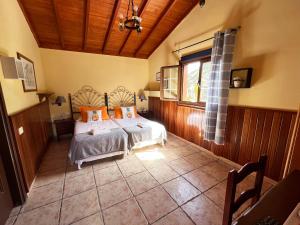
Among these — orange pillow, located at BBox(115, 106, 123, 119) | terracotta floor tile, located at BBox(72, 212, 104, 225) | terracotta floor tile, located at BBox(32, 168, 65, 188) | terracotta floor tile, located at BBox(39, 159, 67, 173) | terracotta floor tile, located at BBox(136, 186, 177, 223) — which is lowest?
terracotta floor tile, located at BBox(136, 186, 177, 223)

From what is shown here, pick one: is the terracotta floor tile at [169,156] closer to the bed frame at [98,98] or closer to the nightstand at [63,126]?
the bed frame at [98,98]

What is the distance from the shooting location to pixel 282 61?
1.79 m

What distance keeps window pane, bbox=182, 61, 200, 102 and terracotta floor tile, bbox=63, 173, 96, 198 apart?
2.60 meters

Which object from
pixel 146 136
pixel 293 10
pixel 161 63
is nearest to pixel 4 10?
pixel 146 136

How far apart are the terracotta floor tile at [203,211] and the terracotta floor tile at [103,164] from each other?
1.46 meters

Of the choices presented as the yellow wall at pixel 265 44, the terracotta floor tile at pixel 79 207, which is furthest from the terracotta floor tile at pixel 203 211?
the yellow wall at pixel 265 44

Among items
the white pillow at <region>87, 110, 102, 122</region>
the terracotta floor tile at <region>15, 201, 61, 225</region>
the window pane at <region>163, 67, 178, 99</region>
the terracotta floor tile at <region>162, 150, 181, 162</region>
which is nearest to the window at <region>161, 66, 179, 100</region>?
the window pane at <region>163, 67, 178, 99</region>

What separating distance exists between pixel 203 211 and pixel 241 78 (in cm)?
198

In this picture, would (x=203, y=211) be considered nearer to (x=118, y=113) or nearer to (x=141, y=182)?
(x=141, y=182)

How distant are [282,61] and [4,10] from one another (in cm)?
375

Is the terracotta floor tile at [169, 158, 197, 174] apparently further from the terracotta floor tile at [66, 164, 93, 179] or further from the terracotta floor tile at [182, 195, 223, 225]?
the terracotta floor tile at [66, 164, 93, 179]

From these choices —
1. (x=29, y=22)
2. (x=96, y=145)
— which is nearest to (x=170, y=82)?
(x=96, y=145)

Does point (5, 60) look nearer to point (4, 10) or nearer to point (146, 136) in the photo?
point (4, 10)

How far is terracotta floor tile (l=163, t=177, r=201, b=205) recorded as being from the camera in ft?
5.71
